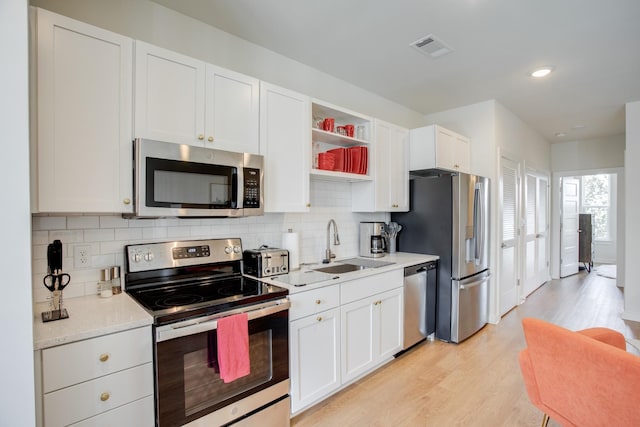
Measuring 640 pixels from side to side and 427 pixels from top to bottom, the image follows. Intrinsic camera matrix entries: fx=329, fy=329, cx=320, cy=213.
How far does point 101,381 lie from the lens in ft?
4.46

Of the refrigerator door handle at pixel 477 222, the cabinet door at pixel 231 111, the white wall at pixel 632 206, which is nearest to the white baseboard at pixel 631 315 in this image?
the white wall at pixel 632 206

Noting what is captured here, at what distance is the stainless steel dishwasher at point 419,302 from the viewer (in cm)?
303

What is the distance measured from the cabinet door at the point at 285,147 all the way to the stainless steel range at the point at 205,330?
0.52 m

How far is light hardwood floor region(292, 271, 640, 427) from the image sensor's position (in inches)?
85.2

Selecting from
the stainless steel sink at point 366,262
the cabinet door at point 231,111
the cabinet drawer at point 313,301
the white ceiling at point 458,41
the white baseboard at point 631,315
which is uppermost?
the white ceiling at point 458,41

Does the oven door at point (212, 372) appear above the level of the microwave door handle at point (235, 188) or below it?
below

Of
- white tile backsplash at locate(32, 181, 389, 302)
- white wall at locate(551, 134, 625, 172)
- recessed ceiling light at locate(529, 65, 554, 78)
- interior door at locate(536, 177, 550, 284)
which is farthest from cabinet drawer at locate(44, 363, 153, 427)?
white wall at locate(551, 134, 625, 172)

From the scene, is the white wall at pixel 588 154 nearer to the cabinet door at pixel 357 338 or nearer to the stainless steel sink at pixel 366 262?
the stainless steel sink at pixel 366 262

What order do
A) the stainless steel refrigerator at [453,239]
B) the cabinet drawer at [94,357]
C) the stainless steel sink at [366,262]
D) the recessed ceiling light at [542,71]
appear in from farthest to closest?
the stainless steel refrigerator at [453,239], the recessed ceiling light at [542,71], the stainless steel sink at [366,262], the cabinet drawer at [94,357]

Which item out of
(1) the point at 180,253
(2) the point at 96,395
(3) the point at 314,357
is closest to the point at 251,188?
(1) the point at 180,253

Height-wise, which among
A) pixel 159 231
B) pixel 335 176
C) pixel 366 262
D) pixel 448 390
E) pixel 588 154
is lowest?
pixel 448 390

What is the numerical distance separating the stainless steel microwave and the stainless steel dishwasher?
1651mm

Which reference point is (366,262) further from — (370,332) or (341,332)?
(341,332)

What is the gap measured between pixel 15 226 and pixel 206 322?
84 cm
